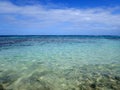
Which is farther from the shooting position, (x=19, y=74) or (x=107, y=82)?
(x=19, y=74)

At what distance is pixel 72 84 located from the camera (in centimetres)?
670

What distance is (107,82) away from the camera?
682 cm

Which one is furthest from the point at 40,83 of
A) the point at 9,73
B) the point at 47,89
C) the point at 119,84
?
the point at 119,84

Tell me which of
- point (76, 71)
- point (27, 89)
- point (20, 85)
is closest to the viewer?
point (27, 89)

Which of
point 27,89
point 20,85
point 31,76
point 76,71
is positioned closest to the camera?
point 27,89

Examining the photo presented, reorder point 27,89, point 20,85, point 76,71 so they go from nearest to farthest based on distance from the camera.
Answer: point 27,89 < point 20,85 < point 76,71

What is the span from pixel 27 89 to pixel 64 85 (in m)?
1.55

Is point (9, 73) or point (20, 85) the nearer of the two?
point (20, 85)

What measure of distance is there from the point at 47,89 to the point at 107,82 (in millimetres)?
2665

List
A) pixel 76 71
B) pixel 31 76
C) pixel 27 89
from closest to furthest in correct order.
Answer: pixel 27 89 → pixel 31 76 → pixel 76 71

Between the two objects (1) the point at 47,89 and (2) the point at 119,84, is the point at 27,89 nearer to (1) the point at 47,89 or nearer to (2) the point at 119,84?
(1) the point at 47,89

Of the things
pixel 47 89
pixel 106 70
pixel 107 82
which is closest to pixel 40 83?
pixel 47 89

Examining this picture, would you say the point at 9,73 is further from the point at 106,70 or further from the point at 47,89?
the point at 106,70

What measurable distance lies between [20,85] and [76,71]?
336 cm
